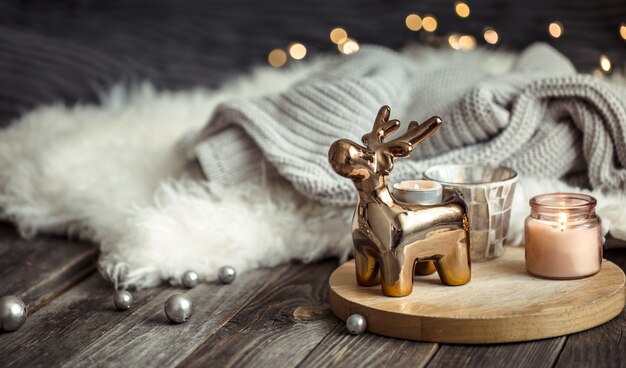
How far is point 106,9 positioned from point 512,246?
1305 mm

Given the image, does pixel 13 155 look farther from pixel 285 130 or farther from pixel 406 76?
pixel 406 76

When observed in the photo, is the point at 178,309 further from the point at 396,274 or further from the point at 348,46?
the point at 348,46

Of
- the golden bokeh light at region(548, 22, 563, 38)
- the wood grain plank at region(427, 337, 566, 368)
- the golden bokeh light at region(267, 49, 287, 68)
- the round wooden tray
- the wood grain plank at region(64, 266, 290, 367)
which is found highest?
the golden bokeh light at region(548, 22, 563, 38)

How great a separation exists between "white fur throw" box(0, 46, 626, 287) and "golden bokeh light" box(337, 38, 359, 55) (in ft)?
0.77

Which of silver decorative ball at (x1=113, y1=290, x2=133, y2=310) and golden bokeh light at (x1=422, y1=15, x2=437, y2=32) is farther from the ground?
golden bokeh light at (x1=422, y1=15, x2=437, y2=32)

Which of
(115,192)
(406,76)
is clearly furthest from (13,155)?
(406,76)

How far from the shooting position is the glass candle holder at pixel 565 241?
3.25 ft

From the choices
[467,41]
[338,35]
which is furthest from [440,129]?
[338,35]

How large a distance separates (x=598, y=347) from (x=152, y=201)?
2.36ft

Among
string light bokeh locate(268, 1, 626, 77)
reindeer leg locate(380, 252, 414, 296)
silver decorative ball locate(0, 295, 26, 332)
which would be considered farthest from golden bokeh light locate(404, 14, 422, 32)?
silver decorative ball locate(0, 295, 26, 332)

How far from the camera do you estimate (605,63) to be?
1483 millimetres

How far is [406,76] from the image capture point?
57.5 inches

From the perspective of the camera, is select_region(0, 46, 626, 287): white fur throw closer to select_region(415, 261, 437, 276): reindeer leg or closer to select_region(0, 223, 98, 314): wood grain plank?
select_region(0, 223, 98, 314): wood grain plank

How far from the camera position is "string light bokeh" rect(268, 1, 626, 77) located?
1.85m
